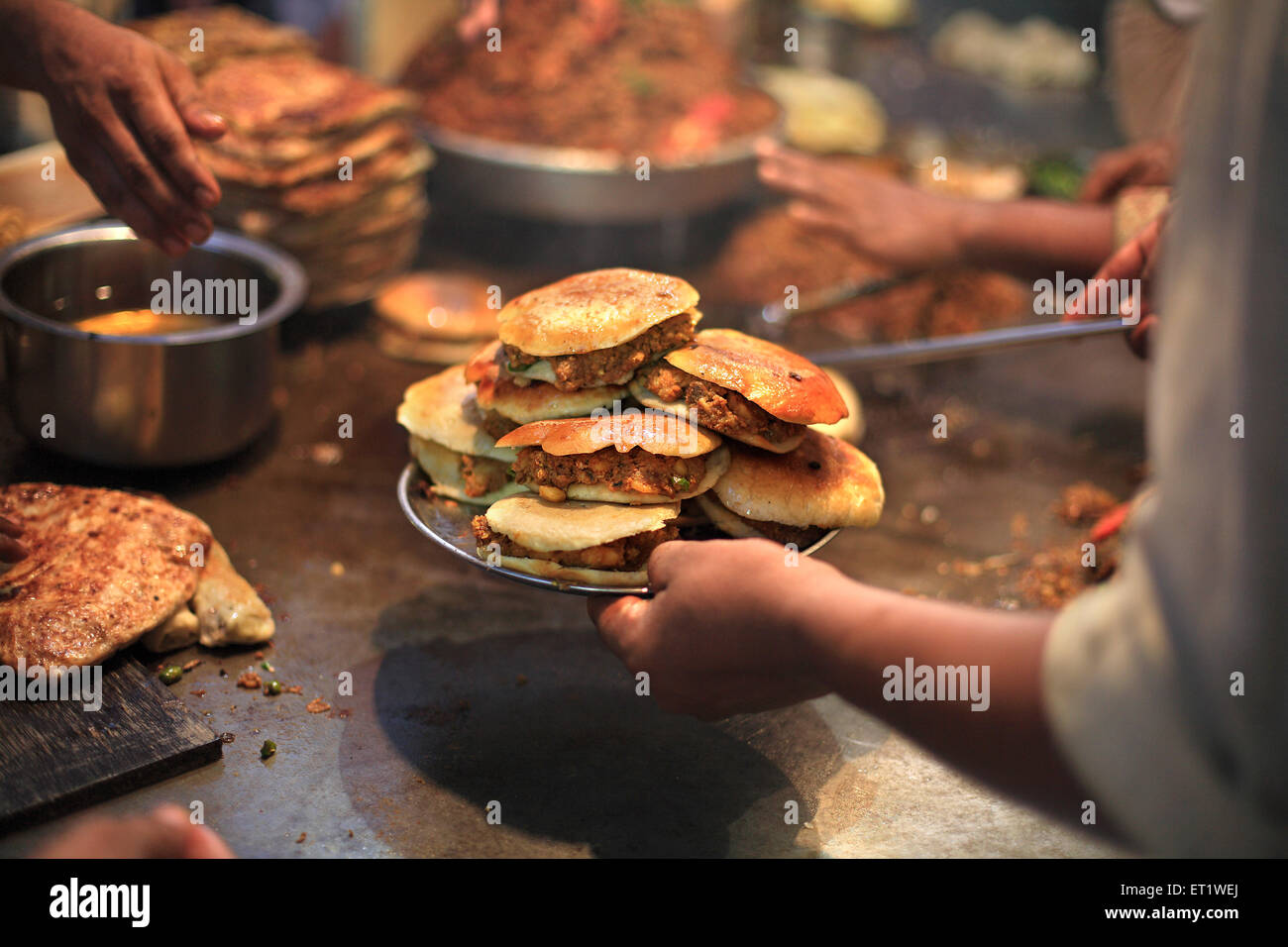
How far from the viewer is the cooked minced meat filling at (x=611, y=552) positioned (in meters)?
1.72

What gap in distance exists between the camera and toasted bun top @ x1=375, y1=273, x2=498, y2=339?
125 inches

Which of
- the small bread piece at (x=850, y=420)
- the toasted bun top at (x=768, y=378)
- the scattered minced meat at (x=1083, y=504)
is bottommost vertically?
the scattered minced meat at (x=1083, y=504)

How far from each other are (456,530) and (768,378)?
59cm

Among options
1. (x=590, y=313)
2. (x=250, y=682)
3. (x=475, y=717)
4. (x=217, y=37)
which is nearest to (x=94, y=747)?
(x=250, y=682)

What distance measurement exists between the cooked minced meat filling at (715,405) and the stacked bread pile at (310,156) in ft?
5.23

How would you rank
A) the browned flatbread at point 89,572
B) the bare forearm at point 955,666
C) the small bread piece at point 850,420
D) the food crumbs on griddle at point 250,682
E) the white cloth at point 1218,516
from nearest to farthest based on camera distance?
the white cloth at point 1218,516 → the bare forearm at point 955,666 → the browned flatbread at point 89,572 → the food crumbs on griddle at point 250,682 → the small bread piece at point 850,420

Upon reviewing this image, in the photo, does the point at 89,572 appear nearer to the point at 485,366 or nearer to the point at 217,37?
the point at 485,366

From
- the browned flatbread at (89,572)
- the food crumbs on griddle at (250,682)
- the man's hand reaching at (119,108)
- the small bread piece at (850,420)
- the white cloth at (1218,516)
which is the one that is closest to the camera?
the white cloth at (1218,516)

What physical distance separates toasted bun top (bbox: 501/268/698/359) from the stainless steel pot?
0.88m

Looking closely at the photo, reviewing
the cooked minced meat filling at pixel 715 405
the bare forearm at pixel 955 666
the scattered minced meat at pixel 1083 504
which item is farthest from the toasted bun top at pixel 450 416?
the scattered minced meat at pixel 1083 504

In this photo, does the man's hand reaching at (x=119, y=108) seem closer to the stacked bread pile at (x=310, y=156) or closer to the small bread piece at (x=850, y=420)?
the stacked bread pile at (x=310, y=156)
